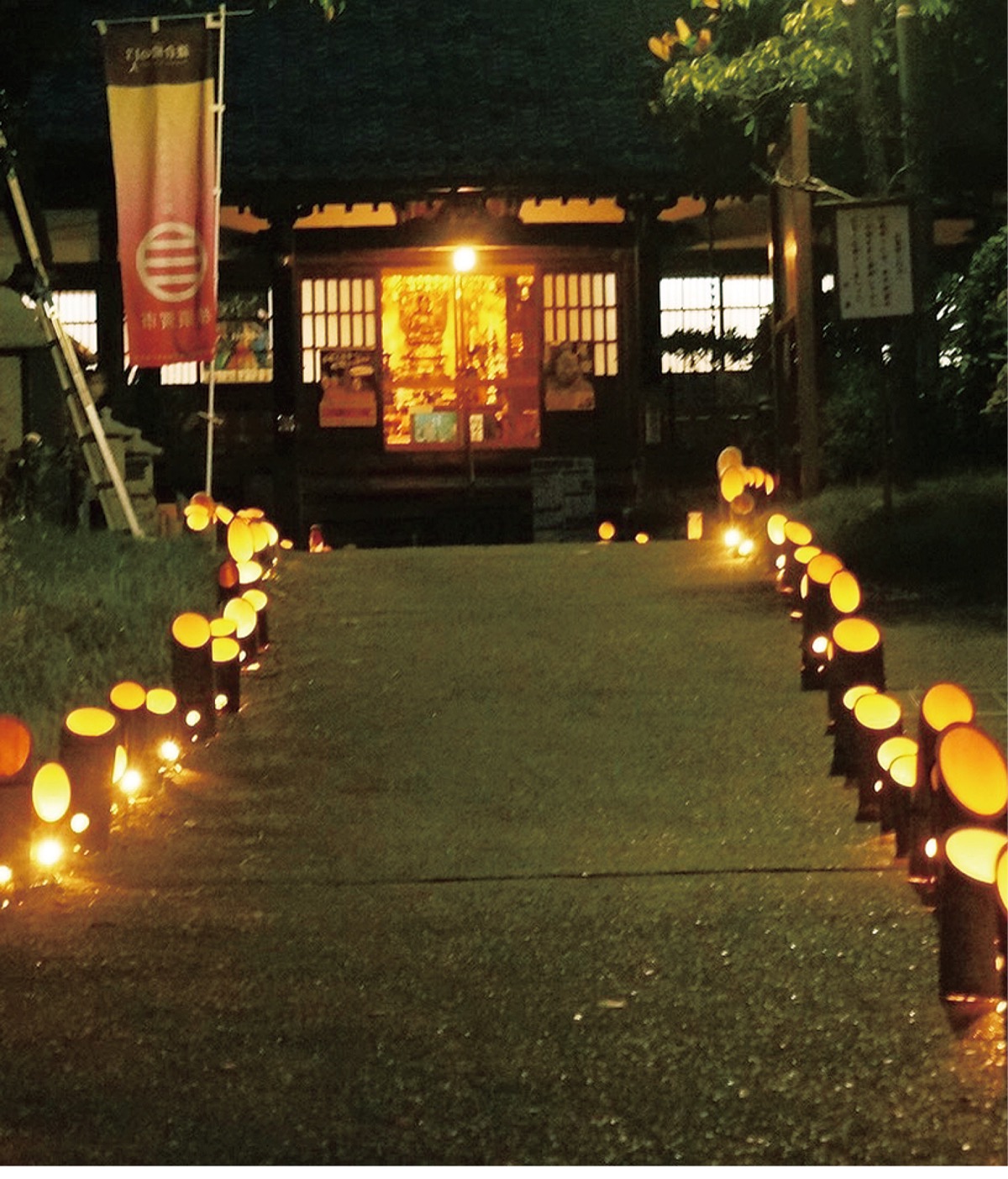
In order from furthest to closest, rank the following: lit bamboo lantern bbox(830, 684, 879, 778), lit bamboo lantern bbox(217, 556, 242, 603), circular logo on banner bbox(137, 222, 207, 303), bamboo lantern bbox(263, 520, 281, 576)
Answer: circular logo on banner bbox(137, 222, 207, 303), bamboo lantern bbox(263, 520, 281, 576), lit bamboo lantern bbox(217, 556, 242, 603), lit bamboo lantern bbox(830, 684, 879, 778)

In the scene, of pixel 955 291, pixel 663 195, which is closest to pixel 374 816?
pixel 955 291

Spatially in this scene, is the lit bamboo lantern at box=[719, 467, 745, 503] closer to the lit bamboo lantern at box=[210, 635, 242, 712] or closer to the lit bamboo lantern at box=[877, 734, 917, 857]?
the lit bamboo lantern at box=[210, 635, 242, 712]

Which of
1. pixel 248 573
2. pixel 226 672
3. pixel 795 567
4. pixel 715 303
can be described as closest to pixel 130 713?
pixel 226 672

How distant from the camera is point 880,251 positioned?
12.1 meters

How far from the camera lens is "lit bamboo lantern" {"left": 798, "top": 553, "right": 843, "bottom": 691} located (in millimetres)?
8469

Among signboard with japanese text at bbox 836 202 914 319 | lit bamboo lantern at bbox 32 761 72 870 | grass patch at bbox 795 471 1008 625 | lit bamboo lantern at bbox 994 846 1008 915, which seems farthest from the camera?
signboard with japanese text at bbox 836 202 914 319

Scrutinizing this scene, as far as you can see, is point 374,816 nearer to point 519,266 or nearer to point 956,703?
point 956,703

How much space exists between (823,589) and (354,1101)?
4727mm

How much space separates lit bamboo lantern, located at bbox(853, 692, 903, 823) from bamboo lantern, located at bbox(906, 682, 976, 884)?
2.22 ft

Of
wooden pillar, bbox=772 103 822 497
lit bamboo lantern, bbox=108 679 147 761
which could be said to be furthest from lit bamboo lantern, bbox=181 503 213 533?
lit bamboo lantern, bbox=108 679 147 761

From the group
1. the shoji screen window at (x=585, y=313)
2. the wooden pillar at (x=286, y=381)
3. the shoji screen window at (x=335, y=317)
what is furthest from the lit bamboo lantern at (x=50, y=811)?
the shoji screen window at (x=585, y=313)

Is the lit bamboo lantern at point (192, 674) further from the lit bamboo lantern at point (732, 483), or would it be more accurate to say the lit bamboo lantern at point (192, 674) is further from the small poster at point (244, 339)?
the small poster at point (244, 339)

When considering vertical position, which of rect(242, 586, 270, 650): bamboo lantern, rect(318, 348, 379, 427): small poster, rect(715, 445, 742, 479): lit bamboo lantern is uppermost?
rect(318, 348, 379, 427): small poster

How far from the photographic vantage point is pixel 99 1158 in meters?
3.97
